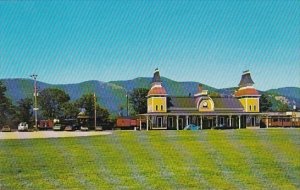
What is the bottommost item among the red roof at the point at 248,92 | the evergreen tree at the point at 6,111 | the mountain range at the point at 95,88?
the evergreen tree at the point at 6,111

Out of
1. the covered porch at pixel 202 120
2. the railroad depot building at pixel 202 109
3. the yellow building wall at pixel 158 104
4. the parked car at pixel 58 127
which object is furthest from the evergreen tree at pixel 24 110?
the yellow building wall at pixel 158 104

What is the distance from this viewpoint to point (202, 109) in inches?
2281

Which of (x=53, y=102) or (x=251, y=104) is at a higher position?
(x=53, y=102)

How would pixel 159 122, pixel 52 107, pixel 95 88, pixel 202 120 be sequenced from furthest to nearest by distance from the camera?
1. pixel 95 88
2. pixel 52 107
3. pixel 202 120
4. pixel 159 122

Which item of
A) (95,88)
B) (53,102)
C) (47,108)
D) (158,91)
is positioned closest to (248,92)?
(158,91)

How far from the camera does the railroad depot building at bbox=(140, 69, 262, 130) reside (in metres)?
56.5

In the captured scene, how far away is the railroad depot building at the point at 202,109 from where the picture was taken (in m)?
56.5

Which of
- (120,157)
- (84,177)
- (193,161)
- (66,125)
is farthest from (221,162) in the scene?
(66,125)

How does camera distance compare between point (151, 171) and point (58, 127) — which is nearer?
point (151, 171)

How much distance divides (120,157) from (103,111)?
49916 mm

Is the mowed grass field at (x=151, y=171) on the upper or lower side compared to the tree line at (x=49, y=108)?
lower

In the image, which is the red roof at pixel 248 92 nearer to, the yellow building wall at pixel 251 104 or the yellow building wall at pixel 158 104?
the yellow building wall at pixel 251 104

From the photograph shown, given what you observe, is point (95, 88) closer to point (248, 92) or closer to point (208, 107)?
point (208, 107)

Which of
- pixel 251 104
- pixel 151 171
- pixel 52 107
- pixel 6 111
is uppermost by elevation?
pixel 251 104
